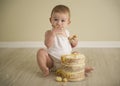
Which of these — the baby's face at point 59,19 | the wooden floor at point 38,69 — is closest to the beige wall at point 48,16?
the wooden floor at point 38,69

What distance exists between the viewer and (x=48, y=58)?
1460mm

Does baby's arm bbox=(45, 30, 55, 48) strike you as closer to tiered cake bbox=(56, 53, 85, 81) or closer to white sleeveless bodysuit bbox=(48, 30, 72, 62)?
white sleeveless bodysuit bbox=(48, 30, 72, 62)

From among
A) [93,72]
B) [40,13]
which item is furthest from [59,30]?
[40,13]

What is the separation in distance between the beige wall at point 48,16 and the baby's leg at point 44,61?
2.69 feet

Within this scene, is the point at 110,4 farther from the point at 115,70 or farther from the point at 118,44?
the point at 115,70

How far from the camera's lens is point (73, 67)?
4.36 feet

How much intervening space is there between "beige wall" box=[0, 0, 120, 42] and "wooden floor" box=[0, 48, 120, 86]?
0.72 feet

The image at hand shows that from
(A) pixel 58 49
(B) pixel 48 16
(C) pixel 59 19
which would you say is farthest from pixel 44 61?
(B) pixel 48 16

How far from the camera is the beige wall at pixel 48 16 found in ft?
7.27

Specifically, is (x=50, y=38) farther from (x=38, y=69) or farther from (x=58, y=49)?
(x=38, y=69)

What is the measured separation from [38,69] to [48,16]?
2.60 ft

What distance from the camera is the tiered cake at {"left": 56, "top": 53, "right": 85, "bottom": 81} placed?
1.33 metres

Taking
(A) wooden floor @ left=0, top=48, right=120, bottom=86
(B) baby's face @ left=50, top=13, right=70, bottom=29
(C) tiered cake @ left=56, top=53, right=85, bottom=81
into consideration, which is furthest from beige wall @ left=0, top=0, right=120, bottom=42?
(C) tiered cake @ left=56, top=53, right=85, bottom=81

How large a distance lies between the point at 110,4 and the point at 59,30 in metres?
0.87
